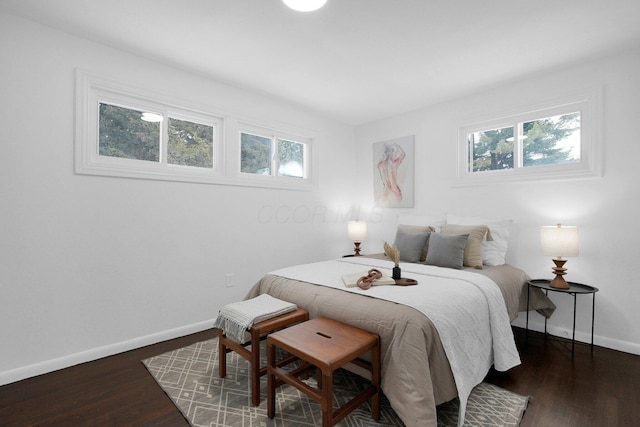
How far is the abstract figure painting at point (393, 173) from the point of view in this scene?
4047 mm

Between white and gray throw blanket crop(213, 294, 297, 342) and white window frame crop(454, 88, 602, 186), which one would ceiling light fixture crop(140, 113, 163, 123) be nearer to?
white and gray throw blanket crop(213, 294, 297, 342)

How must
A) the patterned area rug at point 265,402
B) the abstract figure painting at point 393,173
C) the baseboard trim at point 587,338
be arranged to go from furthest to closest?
the abstract figure painting at point 393,173 → the baseboard trim at point 587,338 → the patterned area rug at point 265,402

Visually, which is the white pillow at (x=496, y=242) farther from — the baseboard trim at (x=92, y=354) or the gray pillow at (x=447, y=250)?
the baseboard trim at (x=92, y=354)

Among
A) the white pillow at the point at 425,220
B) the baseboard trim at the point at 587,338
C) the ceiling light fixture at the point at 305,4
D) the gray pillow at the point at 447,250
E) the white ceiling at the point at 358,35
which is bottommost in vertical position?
the baseboard trim at the point at 587,338

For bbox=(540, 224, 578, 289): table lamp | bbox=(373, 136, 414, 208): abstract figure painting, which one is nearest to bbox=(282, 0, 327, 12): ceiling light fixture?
bbox=(373, 136, 414, 208): abstract figure painting

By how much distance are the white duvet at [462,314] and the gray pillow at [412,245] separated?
56 cm

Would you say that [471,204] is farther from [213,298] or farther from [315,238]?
[213,298]

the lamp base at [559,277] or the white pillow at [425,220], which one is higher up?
the white pillow at [425,220]

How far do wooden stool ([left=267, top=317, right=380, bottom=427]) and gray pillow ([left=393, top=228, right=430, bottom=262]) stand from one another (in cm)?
146

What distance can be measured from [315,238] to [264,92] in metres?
1.93

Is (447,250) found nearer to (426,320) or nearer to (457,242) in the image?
(457,242)

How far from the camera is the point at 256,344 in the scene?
5.99ft

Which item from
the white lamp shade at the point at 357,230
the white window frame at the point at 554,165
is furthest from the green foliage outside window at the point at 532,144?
the white lamp shade at the point at 357,230

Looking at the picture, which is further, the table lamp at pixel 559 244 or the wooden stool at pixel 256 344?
the table lamp at pixel 559 244
